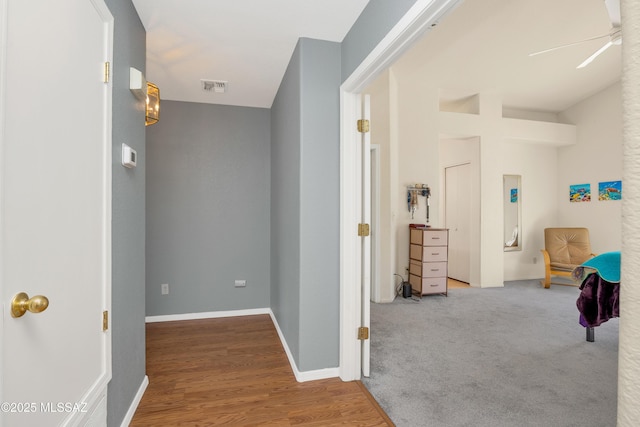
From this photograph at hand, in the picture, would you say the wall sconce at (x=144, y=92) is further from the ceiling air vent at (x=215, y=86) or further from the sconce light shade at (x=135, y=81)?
the ceiling air vent at (x=215, y=86)

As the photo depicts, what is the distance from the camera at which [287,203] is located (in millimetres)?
2893

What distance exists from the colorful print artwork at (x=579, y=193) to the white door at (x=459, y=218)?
2177mm

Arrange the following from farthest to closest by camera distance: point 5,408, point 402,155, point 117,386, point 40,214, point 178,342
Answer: point 402,155 < point 178,342 < point 117,386 < point 40,214 < point 5,408

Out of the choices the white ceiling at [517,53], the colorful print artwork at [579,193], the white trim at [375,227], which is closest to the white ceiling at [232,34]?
the white ceiling at [517,53]

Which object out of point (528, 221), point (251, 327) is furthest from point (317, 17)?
point (528, 221)

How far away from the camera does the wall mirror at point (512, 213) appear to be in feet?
19.8

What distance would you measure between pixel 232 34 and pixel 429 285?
13.2 ft

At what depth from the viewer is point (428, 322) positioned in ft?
12.1

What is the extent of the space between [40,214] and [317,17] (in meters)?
1.94

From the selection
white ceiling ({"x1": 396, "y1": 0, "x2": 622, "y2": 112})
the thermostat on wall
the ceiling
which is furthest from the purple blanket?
the thermostat on wall

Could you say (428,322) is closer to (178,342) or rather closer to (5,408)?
(178,342)

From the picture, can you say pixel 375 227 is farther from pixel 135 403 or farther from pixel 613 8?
pixel 135 403

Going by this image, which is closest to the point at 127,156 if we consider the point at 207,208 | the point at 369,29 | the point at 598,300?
the point at 369,29

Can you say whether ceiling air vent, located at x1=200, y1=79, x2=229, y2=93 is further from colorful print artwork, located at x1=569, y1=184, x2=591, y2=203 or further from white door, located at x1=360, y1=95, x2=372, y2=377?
colorful print artwork, located at x1=569, y1=184, x2=591, y2=203
